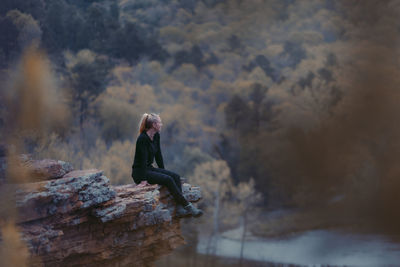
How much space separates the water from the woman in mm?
10965

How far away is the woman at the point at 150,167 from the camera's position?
5621 mm

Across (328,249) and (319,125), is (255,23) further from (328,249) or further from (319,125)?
(328,249)

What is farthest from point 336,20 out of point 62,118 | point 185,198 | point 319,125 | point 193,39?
point 185,198

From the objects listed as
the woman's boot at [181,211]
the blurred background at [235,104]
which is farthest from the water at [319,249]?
the woman's boot at [181,211]

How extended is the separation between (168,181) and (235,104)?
14053 mm

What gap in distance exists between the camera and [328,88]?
1814 centimetres

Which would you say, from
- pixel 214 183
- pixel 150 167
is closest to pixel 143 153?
pixel 150 167

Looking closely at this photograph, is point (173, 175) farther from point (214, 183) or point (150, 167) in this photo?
point (214, 183)

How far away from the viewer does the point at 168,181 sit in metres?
5.73

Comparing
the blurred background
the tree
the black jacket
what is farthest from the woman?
the tree

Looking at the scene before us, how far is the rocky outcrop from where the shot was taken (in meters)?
5.05

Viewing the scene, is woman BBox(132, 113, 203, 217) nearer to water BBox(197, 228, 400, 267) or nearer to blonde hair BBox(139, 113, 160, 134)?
blonde hair BBox(139, 113, 160, 134)

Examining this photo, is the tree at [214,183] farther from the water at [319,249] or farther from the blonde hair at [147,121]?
the blonde hair at [147,121]

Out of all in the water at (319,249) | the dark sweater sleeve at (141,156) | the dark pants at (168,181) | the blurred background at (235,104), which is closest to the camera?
the dark sweater sleeve at (141,156)
